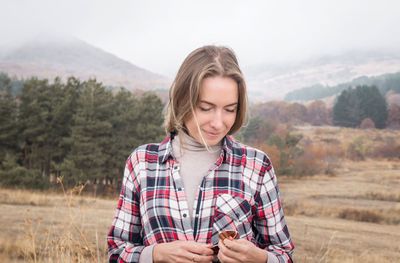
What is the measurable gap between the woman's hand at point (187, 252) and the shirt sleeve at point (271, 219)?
23 centimetres

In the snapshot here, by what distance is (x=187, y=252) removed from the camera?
1273mm

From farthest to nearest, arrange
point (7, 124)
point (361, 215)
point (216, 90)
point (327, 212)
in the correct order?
point (7, 124)
point (327, 212)
point (361, 215)
point (216, 90)

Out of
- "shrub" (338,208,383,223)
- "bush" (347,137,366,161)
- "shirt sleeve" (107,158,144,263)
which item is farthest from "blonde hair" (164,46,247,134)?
"bush" (347,137,366,161)

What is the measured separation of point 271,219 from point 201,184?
26 cm

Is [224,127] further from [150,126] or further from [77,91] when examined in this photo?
[77,91]

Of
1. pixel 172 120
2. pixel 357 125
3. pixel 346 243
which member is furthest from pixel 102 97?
pixel 172 120

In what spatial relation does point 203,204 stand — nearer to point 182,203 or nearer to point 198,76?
point 182,203

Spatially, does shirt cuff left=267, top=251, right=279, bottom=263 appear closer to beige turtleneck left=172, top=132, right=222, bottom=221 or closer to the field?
beige turtleneck left=172, top=132, right=222, bottom=221

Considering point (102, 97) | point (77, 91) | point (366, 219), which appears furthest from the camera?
point (77, 91)

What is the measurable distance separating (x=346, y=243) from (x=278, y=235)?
7402 mm

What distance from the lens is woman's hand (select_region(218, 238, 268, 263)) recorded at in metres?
1.25

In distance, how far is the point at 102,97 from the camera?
20234 millimetres

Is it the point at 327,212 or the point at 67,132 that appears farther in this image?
the point at 67,132

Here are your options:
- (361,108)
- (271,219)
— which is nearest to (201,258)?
(271,219)
